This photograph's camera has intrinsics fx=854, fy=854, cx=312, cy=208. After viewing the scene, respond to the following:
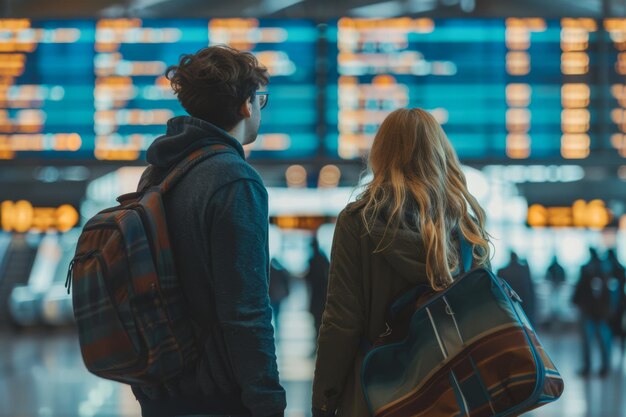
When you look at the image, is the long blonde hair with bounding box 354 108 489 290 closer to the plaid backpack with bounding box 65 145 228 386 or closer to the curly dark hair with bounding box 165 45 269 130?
the curly dark hair with bounding box 165 45 269 130

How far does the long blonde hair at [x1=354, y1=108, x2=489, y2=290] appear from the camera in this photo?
83.2 inches

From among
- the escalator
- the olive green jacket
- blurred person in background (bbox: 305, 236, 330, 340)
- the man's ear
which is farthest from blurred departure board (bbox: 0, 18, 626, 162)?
the escalator

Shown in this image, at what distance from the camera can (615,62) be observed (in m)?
6.56

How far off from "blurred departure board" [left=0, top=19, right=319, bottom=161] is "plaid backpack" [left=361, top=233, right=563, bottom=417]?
14.6 ft

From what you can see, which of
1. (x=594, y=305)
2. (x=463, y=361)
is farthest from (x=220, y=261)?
(x=594, y=305)

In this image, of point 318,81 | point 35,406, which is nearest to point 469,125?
point 318,81

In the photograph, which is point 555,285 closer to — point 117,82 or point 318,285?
point 318,285

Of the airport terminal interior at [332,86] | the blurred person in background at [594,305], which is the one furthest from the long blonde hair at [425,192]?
the blurred person in background at [594,305]

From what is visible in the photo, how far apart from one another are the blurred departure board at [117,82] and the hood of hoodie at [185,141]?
443cm

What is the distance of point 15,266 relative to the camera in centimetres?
1695

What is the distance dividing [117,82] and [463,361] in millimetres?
5107

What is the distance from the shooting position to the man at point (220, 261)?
1783 millimetres

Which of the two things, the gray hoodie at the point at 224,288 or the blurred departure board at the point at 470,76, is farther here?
the blurred departure board at the point at 470,76

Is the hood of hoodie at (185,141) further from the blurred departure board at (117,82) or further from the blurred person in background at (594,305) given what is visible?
the blurred person in background at (594,305)
